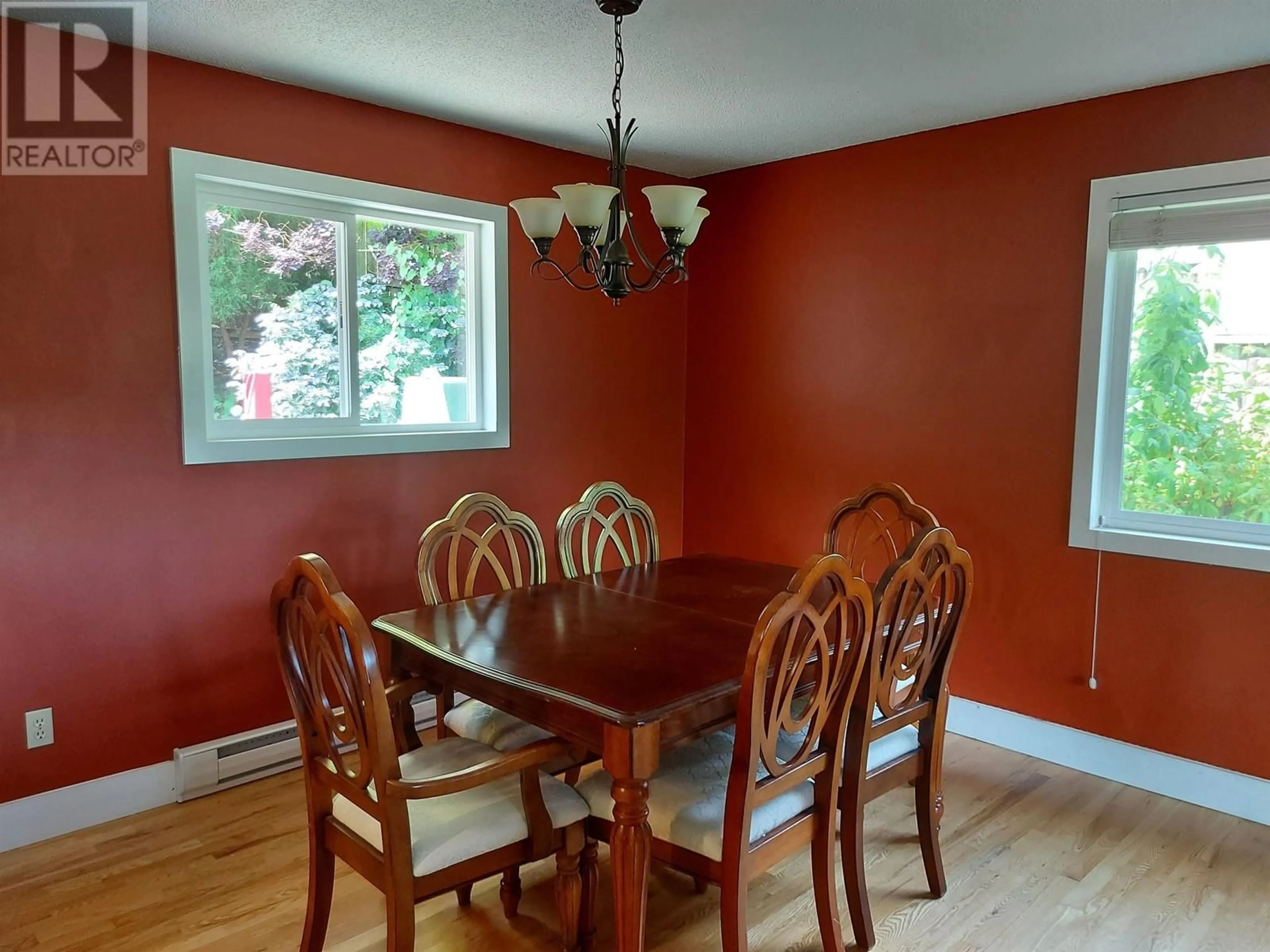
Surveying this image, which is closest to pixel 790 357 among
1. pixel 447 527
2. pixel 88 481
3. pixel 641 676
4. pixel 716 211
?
pixel 716 211

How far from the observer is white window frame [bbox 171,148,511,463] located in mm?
2689

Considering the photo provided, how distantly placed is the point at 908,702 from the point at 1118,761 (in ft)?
4.45

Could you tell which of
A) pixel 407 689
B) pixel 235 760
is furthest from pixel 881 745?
pixel 235 760

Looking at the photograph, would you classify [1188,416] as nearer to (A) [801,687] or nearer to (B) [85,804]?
(A) [801,687]

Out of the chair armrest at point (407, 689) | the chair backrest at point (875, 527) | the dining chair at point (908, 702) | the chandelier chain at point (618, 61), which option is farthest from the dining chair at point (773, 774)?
the chandelier chain at point (618, 61)

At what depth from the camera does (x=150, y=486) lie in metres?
2.67

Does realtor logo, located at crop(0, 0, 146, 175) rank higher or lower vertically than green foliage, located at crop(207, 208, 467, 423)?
higher

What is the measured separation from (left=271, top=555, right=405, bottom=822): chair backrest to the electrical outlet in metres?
1.25

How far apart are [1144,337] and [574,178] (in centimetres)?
239

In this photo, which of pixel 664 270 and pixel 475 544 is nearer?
pixel 664 270

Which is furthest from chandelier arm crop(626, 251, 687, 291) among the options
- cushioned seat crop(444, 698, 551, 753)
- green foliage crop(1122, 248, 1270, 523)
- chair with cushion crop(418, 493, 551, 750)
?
green foliage crop(1122, 248, 1270, 523)

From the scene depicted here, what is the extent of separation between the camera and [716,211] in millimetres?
4160

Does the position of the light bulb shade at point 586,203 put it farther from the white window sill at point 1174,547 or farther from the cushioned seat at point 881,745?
the white window sill at point 1174,547

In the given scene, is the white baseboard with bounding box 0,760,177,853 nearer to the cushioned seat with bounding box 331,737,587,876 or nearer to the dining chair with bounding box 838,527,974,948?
the cushioned seat with bounding box 331,737,587,876
